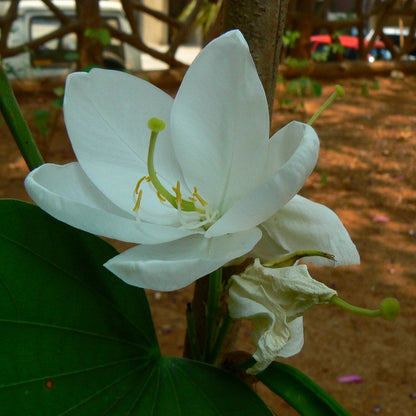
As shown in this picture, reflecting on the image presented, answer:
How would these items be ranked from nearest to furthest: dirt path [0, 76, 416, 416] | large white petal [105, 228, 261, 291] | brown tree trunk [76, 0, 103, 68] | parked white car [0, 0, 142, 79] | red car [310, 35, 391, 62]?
large white petal [105, 228, 261, 291]
dirt path [0, 76, 416, 416]
brown tree trunk [76, 0, 103, 68]
parked white car [0, 0, 142, 79]
red car [310, 35, 391, 62]

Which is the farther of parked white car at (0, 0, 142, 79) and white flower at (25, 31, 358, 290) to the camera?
parked white car at (0, 0, 142, 79)

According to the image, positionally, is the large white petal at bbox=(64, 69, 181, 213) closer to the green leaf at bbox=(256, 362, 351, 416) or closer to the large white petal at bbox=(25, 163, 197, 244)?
the large white petal at bbox=(25, 163, 197, 244)

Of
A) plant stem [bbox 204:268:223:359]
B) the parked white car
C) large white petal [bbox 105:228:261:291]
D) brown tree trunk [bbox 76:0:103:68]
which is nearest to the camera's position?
large white petal [bbox 105:228:261:291]

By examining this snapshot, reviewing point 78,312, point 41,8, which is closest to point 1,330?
point 78,312

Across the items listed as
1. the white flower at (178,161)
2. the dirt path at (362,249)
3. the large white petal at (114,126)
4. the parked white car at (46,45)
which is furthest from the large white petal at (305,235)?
the parked white car at (46,45)

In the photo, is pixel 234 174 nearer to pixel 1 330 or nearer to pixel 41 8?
pixel 1 330

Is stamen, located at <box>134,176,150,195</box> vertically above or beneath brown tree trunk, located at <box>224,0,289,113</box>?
beneath

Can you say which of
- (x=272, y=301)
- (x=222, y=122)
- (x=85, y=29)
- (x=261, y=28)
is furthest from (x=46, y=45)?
(x=272, y=301)

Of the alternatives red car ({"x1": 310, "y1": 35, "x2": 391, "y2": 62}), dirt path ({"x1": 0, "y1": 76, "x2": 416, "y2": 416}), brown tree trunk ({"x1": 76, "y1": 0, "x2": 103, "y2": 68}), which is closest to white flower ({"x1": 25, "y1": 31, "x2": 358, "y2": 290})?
dirt path ({"x1": 0, "y1": 76, "x2": 416, "y2": 416})
